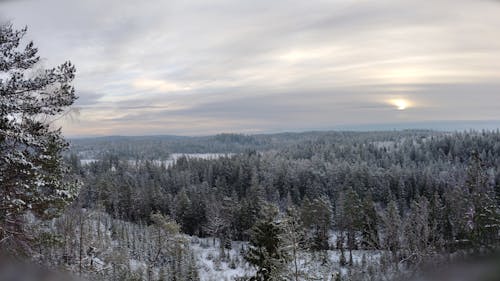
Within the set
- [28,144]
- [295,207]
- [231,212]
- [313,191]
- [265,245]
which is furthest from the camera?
[313,191]

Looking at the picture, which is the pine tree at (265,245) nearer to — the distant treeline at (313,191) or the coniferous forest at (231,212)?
the coniferous forest at (231,212)

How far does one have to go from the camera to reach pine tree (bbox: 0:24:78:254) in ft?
21.4

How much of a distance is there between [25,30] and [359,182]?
2351 inches

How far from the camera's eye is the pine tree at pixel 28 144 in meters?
6.53

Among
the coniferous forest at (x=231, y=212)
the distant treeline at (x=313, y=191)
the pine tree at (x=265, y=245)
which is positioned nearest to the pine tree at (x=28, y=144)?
the coniferous forest at (x=231, y=212)

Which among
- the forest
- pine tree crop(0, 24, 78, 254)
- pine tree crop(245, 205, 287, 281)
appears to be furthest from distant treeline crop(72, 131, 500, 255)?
pine tree crop(0, 24, 78, 254)

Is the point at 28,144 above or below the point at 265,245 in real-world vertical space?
above

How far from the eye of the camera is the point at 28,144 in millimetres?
6852

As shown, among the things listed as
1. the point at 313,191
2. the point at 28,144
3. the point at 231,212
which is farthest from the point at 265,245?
the point at 313,191

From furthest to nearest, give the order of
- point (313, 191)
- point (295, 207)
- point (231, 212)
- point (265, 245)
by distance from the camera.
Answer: point (313, 191) → point (231, 212) → point (295, 207) → point (265, 245)

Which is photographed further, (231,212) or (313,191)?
(313,191)

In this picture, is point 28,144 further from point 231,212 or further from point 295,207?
point 231,212

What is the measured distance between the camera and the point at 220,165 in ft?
250

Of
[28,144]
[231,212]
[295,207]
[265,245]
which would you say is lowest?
[231,212]
